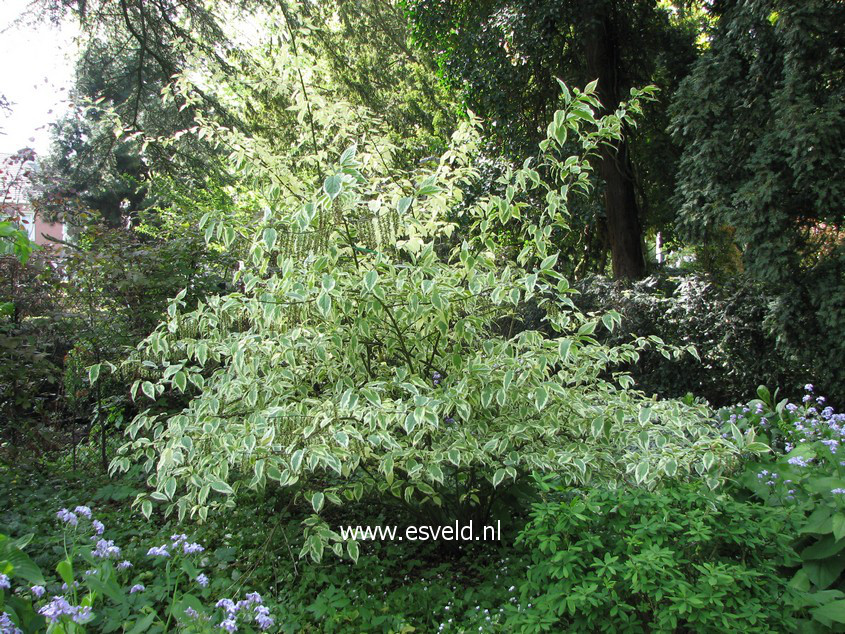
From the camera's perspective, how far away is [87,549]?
5.73ft

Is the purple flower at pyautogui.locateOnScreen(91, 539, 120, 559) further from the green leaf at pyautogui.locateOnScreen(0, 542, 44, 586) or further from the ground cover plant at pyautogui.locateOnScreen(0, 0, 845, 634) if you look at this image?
the green leaf at pyautogui.locateOnScreen(0, 542, 44, 586)

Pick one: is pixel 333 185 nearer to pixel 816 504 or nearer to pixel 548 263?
pixel 548 263

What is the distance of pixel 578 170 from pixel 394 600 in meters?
1.87

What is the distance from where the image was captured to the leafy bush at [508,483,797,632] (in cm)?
162

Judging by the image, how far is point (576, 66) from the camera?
22.5 feet

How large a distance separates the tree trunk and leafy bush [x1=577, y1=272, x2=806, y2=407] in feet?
2.38

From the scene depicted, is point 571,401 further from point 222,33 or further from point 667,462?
point 222,33

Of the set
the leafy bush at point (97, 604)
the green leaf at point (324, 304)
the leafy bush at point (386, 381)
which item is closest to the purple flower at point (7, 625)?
the leafy bush at point (97, 604)

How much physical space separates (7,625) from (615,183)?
6.54 meters

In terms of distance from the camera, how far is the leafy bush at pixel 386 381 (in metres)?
2.12

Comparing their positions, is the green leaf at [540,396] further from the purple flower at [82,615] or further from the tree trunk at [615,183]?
the tree trunk at [615,183]

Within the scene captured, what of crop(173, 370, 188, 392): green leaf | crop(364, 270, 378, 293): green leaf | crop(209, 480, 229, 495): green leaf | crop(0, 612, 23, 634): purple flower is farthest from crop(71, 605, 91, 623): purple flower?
crop(364, 270, 378, 293): green leaf

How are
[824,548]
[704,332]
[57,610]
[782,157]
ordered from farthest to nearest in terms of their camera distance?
1. [704,332]
2. [782,157]
3. [824,548]
4. [57,610]

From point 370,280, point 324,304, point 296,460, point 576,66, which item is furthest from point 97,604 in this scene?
point 576,66
